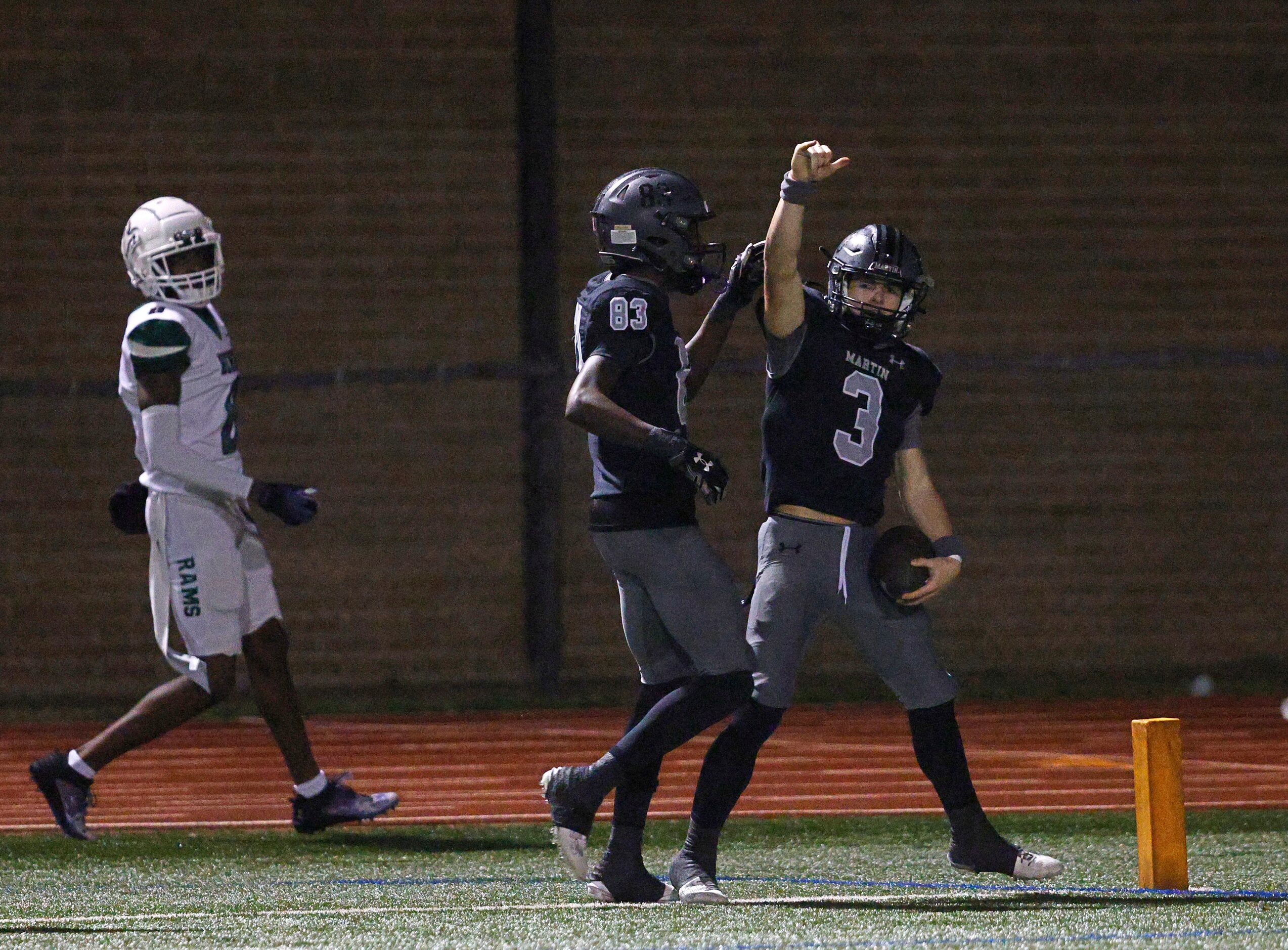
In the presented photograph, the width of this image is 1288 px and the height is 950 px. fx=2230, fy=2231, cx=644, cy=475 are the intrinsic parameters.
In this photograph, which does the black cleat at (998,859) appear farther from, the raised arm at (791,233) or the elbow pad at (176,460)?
the elbow pad at (176,460)

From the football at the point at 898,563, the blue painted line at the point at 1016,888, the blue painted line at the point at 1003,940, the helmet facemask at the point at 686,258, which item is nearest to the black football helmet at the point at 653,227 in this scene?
the helmet facemask at the point at 686,258

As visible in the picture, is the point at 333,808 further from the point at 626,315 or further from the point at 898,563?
the point at 626,315

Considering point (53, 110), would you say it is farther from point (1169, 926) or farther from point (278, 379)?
point (1169, 926)

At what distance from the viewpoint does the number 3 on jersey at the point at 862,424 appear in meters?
5.52

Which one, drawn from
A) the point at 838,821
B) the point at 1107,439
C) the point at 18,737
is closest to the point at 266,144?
the point at 18,737

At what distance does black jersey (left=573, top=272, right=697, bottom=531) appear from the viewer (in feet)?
17.1

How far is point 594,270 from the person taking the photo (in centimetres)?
1312

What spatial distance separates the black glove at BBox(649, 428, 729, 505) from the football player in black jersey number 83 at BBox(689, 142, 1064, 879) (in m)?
0.55

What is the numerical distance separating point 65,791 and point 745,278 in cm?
303

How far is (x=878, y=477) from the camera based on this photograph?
5.59m

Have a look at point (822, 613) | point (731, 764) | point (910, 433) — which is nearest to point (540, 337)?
point (910, 433)

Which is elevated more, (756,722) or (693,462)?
(693,462)

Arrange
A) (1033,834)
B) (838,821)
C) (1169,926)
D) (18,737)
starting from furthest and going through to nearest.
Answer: (18,737) → (838,821) → (1033,834) → (1169,926)

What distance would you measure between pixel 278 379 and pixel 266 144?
137 cm
